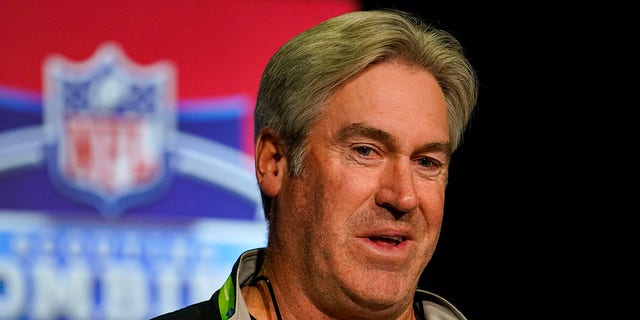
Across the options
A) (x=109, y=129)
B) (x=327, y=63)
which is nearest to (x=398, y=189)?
(x=327, y=63)

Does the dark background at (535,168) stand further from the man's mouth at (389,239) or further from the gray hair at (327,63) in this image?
the man's mouth at (389,239)

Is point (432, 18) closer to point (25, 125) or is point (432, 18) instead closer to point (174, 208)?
point (174, 208)

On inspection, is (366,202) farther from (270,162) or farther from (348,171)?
(270,162)

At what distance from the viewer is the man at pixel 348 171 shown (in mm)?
1780

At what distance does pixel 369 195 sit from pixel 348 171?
60 mm

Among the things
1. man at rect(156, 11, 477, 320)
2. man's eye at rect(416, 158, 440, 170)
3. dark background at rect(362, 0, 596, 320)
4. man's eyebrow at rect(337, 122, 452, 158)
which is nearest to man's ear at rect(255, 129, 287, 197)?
man at rect(156, 11, 477, 320)

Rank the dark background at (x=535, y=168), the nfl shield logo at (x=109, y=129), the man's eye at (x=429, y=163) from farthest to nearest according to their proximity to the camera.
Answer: the dark background at (x=535, y=168) < the nfl shield logo at (x=109, y=129) < the man's eye at (x=429, y=163)

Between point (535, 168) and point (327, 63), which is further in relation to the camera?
point (535, 168)

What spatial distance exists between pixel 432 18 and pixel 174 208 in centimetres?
117

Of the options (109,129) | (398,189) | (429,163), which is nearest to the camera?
(398,189)

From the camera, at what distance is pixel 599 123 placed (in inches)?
143

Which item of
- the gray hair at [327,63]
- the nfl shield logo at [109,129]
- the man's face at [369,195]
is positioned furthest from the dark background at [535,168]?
the man's face at [369,195]

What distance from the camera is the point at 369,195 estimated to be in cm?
177

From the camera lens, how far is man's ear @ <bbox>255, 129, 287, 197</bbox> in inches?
75.4
